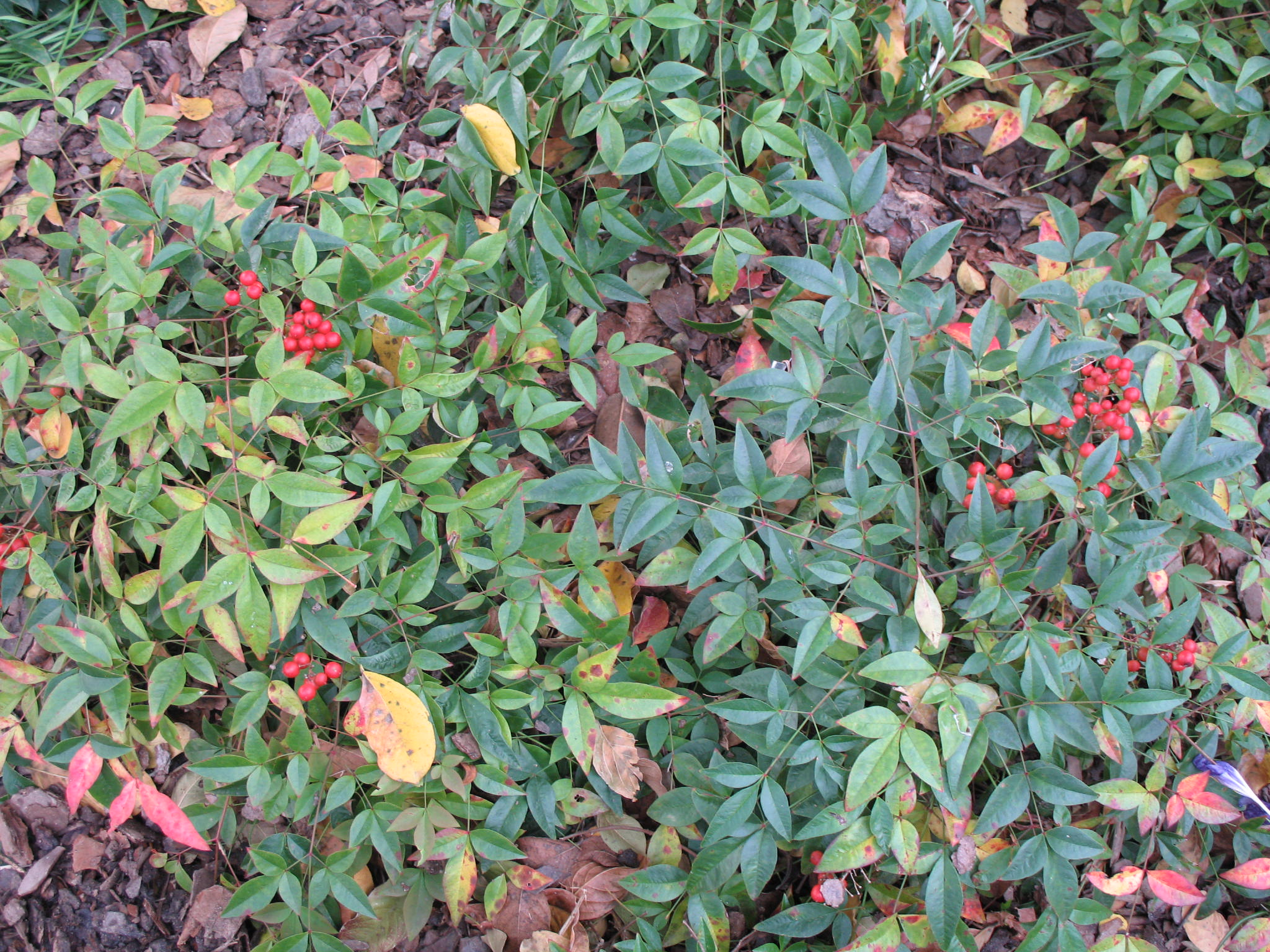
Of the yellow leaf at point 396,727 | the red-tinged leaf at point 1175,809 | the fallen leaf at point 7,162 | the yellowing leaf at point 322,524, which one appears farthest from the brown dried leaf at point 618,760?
the fallen leaf at point 7,162

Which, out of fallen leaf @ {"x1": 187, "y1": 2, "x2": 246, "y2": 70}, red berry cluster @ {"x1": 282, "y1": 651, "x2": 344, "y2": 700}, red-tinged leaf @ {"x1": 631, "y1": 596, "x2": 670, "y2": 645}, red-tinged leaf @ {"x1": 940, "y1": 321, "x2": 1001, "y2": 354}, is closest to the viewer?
red berry cluster @ {"x1": 282, "y1": 651, "x2": 344, "y2": 700}

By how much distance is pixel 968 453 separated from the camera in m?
1.98

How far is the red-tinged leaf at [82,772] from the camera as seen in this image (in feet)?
5.36

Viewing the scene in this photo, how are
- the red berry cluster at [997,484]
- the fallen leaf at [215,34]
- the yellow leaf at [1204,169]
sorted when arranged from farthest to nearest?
the fallen leaf at [215,34], the yellow leaf at [1204,169], the red berry cluster at [997,484]

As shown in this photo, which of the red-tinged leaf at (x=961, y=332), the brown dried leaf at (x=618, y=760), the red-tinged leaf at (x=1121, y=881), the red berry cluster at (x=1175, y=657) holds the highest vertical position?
the red-tinged leaf at (x=961, y=332)

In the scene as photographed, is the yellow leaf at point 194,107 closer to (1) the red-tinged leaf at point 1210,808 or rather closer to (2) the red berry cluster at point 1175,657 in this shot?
(2) the red berry cluster at point 1175,657

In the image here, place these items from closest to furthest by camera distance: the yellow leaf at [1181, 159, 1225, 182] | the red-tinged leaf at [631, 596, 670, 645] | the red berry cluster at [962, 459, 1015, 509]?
1. the red berry cluster at [962, 459, 1015, 509]
2. the red-tinged leaf at [631, 596, 670, 645]
3. the yellow leaf at [1181, 159, 1225, 182]

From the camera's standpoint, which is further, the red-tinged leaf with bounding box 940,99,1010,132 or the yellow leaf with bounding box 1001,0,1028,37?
the yellow leaf with bounding box 1001,0,1028,37

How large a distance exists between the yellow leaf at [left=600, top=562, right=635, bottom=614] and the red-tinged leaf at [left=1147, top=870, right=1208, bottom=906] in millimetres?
1200

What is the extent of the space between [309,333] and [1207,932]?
2.38 m

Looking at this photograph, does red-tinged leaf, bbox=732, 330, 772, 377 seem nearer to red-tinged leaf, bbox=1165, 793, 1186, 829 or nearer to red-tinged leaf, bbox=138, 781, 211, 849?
red-tinged leaf, bbox=1165, 793, 1186, 829

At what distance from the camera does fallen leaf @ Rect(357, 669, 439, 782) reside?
1625mm

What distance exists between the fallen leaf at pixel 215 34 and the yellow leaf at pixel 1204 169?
2.84m

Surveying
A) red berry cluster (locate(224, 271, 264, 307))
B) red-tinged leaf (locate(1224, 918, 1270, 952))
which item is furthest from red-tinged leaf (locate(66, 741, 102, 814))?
red-tinged leaf (locate(1224, 918, 1270, 952))
